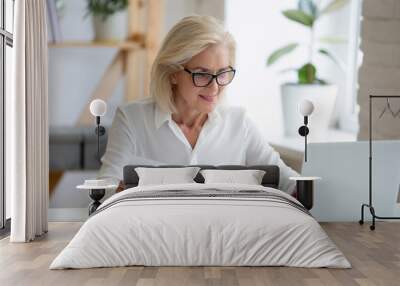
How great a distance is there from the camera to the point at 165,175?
228 inches

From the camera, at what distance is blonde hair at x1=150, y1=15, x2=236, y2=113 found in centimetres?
606

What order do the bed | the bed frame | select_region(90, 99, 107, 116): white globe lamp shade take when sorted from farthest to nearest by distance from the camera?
select_region(90, 99, 107, 116): white globe lamp shade, the bed frame, the bed

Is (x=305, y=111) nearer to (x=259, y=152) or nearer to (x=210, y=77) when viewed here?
(x=259, y=152)

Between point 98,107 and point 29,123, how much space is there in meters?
0.87

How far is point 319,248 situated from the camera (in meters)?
→ 4.28

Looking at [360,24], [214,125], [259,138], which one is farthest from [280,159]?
[360,24]

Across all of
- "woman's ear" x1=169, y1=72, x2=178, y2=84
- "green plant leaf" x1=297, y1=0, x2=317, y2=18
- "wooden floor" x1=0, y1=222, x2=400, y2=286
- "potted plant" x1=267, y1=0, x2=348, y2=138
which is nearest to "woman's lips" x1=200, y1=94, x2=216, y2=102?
"woman's ear" x1=169, y1=72, x2=178, y2=84

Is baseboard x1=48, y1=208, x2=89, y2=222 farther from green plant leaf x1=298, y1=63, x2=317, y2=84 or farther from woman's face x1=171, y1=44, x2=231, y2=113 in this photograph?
green plant leaf x1=298, y1=63, x2=317, y2=84

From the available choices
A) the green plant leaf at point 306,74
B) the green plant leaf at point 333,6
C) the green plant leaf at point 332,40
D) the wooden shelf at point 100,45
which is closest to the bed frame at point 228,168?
the green plant leaf at point 306,74

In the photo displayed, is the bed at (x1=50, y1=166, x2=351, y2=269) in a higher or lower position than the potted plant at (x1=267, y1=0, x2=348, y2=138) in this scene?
lower

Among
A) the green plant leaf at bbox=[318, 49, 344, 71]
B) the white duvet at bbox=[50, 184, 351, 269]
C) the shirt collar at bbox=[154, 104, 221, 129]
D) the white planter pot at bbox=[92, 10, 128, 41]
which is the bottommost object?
the white duvet at bbox=[50, 184, 351, 269]

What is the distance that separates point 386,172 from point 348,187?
35 cm

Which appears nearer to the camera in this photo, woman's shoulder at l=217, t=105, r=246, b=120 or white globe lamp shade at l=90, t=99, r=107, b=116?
white globe lamp shade at l=90, t=99, r=107, b=116

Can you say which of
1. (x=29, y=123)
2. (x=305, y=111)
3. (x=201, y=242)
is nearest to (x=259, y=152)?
(x=305, y=111)
